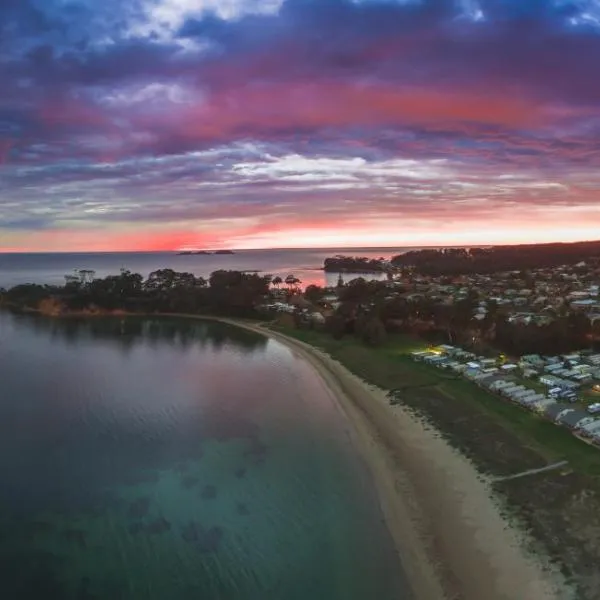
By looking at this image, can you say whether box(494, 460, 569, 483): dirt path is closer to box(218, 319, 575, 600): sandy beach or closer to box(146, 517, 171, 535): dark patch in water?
box(218, 319, 575, 600): sandy beach

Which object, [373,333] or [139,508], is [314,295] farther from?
[139,508]

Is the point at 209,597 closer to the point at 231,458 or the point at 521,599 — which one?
Result: the point at 521,599

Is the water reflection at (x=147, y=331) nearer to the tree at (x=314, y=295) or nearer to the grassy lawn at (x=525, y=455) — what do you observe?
the tree at (x=314, y=295)

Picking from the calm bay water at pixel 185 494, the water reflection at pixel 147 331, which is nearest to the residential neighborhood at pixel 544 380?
the calm bay water at pixel 185 494

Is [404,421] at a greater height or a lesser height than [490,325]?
lesser

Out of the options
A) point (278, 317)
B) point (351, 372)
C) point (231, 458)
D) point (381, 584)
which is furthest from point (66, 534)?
point (278, 317)

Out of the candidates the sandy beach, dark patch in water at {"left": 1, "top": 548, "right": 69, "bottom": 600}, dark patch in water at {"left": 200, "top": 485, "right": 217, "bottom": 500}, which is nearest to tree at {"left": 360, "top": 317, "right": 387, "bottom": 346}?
the sandy beach
